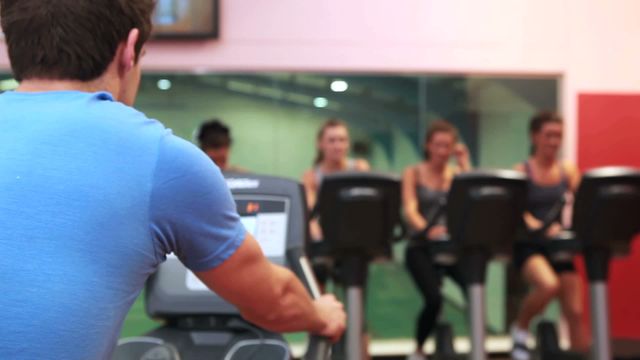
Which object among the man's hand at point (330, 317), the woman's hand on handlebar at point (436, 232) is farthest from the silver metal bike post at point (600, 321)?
the man's hand at point (330, 317)

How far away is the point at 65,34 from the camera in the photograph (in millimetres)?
1307

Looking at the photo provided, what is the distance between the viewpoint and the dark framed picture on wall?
6.09m

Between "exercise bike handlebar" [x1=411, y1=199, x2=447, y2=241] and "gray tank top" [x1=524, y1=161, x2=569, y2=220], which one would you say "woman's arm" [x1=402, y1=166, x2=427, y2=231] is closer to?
"exercise bike handlebar" [x1=411, y1=199, x2=447, y2=241]

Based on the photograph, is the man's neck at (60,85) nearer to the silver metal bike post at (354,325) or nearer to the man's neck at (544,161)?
the silver metal bike post at (354,325)

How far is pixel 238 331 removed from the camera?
2.33 meters

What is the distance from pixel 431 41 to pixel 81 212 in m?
5.34

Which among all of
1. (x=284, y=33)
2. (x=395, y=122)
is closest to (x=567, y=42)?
(x=395, y=122)

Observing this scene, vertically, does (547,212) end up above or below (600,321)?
above

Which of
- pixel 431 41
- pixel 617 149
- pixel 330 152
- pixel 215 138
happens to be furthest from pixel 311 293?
pixel 617 149

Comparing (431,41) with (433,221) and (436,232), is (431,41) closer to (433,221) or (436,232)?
(436,232)

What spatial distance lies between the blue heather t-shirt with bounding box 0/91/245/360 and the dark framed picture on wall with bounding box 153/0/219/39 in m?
4.85

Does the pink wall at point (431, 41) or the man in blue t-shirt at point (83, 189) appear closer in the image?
the man in blue t-shirt at point (83, 189)

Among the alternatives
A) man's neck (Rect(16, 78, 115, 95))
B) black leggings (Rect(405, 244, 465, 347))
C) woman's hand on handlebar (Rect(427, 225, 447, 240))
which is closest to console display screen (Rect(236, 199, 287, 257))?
man's neck (Rect(16, 78, 115, 95))

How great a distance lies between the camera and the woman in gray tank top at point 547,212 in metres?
5.35
